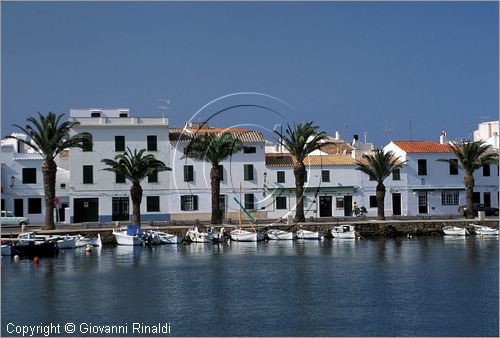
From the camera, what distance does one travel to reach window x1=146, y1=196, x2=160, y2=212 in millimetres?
80438

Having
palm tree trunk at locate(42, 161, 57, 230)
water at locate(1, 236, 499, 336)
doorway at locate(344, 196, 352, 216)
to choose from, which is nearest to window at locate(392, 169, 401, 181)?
doorway at locate(344, 196, 352, 216)

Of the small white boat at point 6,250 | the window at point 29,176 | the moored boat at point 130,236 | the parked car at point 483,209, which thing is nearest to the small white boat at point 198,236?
the moored boat at point 130,236

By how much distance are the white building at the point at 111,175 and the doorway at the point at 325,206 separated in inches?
643

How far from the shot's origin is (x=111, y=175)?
261ft

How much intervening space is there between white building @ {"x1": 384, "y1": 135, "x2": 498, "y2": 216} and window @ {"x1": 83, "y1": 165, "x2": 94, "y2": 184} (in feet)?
107

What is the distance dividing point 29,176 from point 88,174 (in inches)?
227

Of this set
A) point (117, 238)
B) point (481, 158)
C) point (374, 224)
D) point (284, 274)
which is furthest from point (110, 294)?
point (481, 158)

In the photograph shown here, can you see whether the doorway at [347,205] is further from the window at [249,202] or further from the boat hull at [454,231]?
the boat hull at [454,231]

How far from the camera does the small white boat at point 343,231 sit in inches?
2793

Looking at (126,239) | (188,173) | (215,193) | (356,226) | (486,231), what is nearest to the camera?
(126,239)

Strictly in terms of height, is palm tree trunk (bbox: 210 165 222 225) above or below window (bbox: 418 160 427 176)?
below

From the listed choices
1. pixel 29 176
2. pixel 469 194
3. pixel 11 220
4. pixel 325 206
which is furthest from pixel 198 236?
pixel 469 194

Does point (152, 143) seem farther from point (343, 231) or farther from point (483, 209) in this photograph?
point (483, 209)

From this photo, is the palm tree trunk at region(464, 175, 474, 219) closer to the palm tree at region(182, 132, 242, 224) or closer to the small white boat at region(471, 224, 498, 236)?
the small white boat at region(471, 224, 498, 236)
